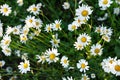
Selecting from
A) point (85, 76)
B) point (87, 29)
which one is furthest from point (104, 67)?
point (87, 29)

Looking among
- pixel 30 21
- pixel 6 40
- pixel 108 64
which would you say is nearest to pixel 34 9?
pixel 30 21

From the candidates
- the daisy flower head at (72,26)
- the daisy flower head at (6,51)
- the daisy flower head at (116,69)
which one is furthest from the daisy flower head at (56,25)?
the daisy flower head at (116,69)

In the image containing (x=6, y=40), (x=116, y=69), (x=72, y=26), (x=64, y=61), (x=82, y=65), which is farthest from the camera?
(x=6, y=40)

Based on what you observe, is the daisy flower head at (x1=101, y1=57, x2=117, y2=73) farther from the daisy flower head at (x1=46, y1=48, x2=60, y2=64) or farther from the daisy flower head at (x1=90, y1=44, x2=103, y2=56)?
the daisy flower head at (x1=46, y1=48, x2=60, y2=64)

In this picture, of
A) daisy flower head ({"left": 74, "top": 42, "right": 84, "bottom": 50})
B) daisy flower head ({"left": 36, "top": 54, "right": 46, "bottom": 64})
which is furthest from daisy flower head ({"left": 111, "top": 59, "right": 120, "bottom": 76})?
daisy flower head ({"left": 36, "top": 54, "right": 46, "bottom": 64})

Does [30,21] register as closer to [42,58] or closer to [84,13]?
[42,58]

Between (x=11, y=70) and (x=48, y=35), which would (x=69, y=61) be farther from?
(x=11, y=70)
